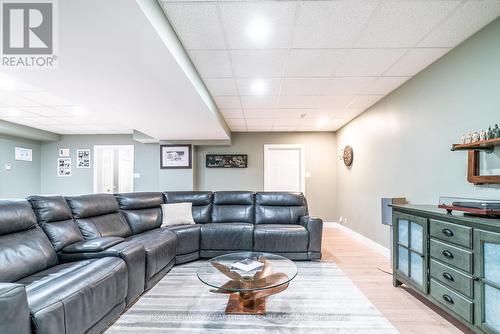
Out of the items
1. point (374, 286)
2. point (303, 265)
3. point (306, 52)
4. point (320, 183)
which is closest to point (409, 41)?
point (306, 52)

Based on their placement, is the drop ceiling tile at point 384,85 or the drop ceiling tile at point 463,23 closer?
the drop ceiling tile at point 463,23

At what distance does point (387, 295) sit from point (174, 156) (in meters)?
5.14

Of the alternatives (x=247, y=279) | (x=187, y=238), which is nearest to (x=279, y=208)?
(x=187, y=238)

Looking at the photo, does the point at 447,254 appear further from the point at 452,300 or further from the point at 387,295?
the point at 387,295

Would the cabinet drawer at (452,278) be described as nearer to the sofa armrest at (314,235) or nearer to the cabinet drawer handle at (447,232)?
the cabinet drawer handle at (447,232)

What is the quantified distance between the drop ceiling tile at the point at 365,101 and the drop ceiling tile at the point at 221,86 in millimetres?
1953

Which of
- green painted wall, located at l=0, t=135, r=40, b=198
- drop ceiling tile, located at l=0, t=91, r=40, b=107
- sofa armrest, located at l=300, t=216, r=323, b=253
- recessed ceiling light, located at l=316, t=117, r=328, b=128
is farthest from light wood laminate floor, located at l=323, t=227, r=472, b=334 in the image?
green painted wall, located at l=0, t=135, r=40, b=198

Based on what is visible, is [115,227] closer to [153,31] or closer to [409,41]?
[153,31]

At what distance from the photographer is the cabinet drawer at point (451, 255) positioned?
1.71 metres

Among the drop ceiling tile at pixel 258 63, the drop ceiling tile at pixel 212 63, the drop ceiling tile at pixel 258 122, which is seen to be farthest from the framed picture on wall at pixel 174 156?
the drop ceiling tile at pixel 258 63

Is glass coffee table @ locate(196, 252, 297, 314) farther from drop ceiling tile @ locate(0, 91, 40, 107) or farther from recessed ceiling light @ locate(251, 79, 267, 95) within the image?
drop ceiling tile @ locate(0, 91, 40, 107)

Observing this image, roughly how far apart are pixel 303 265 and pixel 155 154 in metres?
4.86

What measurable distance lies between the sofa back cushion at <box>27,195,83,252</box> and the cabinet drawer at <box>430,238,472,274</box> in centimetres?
323

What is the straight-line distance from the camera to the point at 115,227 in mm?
2934
